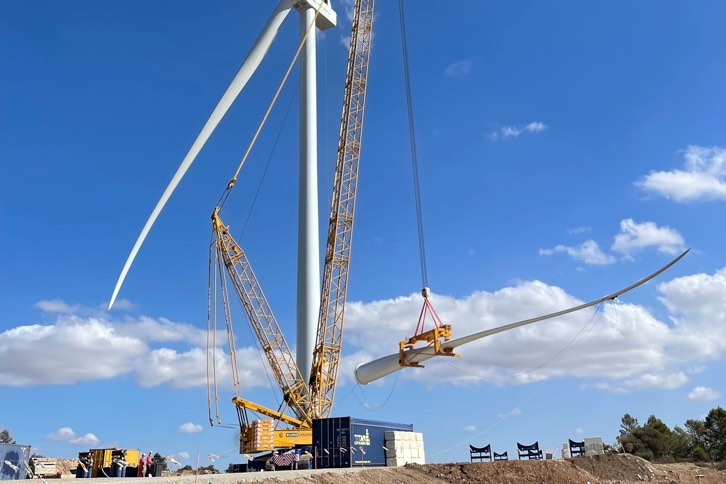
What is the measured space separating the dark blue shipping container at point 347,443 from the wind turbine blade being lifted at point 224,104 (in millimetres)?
19033

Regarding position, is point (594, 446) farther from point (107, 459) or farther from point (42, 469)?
point (42, 469)

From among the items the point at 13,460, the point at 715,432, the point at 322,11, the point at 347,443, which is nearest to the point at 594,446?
the point at 347,443

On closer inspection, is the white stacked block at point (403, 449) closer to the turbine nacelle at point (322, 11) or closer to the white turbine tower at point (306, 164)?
the white turbine tower at point (306, 164)

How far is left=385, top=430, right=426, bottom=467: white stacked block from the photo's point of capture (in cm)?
4759

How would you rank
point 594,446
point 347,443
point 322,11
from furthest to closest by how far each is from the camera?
point 322,11 < point 594,446 < point 347,443

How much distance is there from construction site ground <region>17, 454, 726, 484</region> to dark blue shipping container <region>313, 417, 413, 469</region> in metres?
6.01

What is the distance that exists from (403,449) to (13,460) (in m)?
27.9

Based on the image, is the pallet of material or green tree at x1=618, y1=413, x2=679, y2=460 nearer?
the pallet of material

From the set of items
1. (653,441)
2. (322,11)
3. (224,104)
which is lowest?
(653,441)

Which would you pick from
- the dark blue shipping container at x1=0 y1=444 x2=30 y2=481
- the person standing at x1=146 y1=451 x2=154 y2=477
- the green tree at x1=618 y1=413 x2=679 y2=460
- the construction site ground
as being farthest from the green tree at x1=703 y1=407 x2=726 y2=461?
the dark blue shipping container at x1=0 y1=444 x2=30 y2=481

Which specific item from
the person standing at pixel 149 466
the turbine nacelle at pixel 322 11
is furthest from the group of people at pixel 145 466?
the turbine nacelle at pixel 322 11

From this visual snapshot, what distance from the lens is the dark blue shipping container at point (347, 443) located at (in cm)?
4509

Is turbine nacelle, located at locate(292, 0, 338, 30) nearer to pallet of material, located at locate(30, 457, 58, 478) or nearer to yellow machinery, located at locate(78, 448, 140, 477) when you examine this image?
yellow machinery, located at locate(78, 448, 140, 477)

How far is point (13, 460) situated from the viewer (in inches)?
1572
